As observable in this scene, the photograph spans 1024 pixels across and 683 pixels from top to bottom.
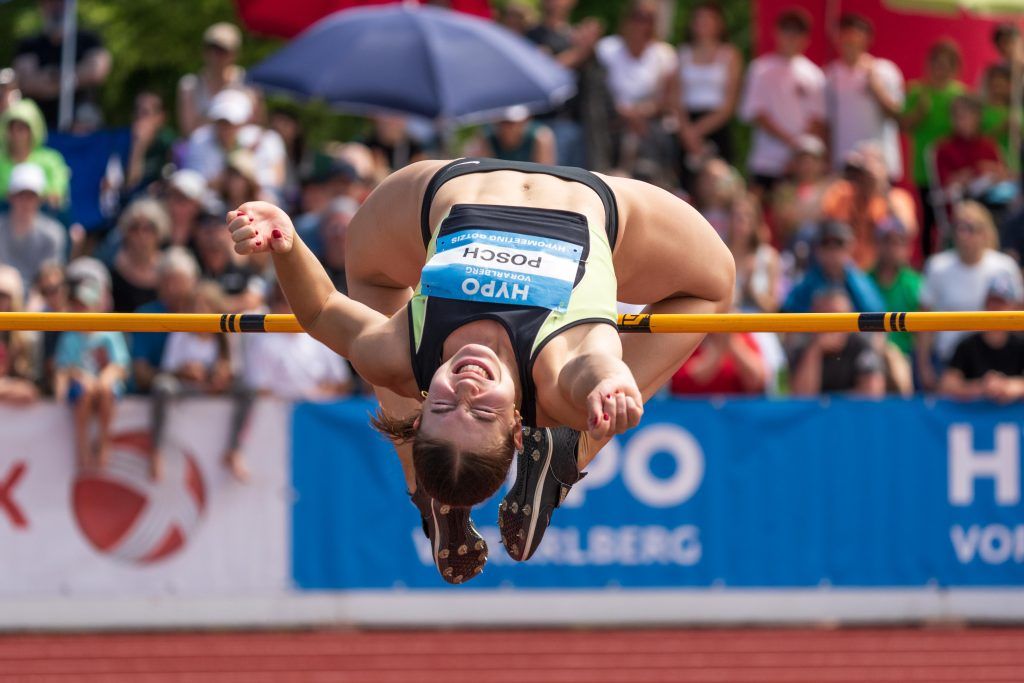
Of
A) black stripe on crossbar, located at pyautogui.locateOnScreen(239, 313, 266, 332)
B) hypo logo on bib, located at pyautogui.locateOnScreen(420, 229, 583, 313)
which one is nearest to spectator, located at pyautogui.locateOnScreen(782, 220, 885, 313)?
black stripe on crossbar, located at pyautogui.locateOnScreen(239, 313, 266, 332)

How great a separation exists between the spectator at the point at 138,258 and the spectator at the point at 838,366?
13.0 ft

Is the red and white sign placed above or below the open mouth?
above

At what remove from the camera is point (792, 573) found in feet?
37.1

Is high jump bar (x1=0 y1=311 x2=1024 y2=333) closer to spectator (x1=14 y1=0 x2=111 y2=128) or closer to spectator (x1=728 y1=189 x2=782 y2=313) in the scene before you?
spectator (x1=728 y1=189 x2=782 y2=313)

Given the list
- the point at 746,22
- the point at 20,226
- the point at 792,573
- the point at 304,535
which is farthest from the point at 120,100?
the point at 792,573

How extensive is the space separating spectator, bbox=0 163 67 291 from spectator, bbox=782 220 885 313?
180 inches

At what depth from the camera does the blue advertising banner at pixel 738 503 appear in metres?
11.2

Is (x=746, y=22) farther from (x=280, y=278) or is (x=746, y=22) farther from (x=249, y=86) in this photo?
(x=280, y=278)

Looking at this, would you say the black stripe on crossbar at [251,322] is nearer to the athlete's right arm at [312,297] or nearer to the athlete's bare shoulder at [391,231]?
the athlete's bare shoulder at [391,231]

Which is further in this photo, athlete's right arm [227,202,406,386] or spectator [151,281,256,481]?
spectator [151,281,256,481]

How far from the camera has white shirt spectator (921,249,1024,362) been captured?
1120 centimetres

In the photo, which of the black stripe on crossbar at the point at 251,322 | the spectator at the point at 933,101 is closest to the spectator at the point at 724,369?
the spectator at the point at 933,101

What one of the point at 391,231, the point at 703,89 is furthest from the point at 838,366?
the point at 391,231

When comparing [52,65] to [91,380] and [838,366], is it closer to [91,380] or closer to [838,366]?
[91,380]
